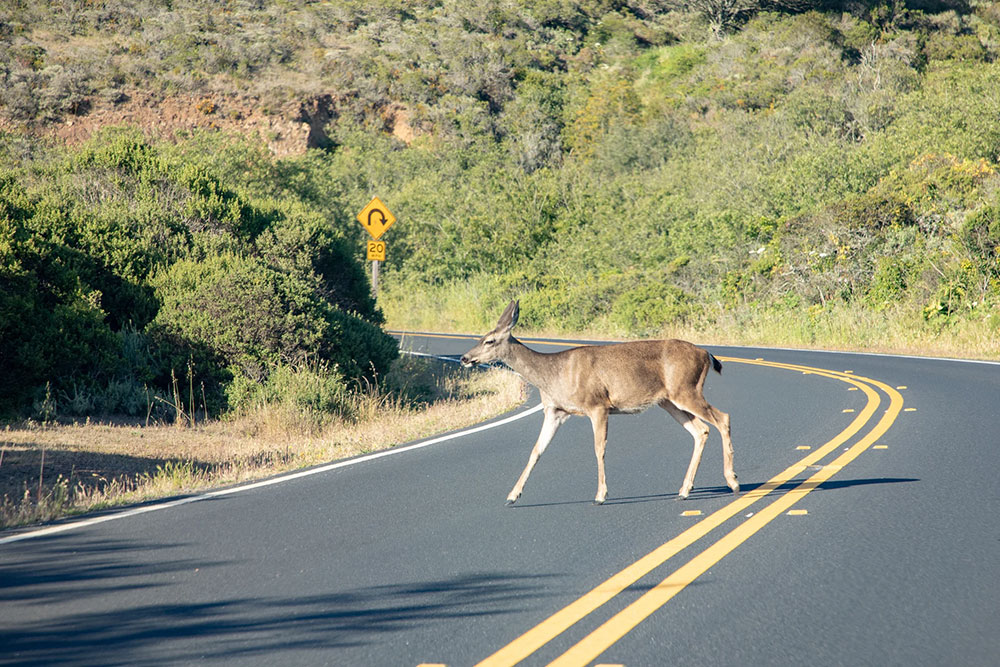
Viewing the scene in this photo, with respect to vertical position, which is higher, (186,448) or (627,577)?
(627,577)

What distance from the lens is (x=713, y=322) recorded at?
32.6 m

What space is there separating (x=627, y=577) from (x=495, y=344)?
2934mm

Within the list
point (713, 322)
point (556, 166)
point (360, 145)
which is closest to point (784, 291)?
point (713, 322)

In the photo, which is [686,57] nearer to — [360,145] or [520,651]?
[360,145]

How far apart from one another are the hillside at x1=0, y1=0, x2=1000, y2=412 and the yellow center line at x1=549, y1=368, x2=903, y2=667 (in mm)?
8704

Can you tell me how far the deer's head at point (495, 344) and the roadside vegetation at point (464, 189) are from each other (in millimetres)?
4141

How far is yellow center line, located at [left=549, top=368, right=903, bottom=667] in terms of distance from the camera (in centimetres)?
486

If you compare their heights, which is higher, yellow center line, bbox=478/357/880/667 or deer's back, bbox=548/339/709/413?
deer's back, bbox=548/339/709/413

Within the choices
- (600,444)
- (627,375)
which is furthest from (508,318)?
(600,444)

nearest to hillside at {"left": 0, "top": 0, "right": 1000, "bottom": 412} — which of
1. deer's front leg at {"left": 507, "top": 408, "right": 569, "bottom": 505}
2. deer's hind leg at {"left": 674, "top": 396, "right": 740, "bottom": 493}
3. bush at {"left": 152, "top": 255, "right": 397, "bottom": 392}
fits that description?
bush at {"left": 152, "top": 255, "right": 397, "bottom": 392}

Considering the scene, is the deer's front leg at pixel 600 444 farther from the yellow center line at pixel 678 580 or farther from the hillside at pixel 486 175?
the hillside at pixel 486 175

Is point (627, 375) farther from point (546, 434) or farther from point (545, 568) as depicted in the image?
point (545, 568)

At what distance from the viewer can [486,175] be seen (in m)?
55.9

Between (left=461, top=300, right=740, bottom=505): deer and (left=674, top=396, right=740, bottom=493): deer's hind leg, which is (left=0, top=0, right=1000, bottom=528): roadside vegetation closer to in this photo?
(left=461, top=300, right=740, bottom=505): deer
